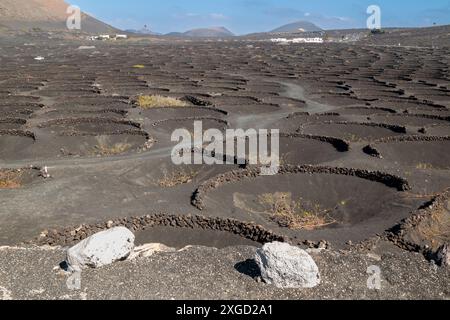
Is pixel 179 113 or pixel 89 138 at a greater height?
pixel 179 113

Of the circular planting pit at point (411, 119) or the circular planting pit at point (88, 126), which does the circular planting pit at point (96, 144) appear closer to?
the circular planting pit at point (88, 126)

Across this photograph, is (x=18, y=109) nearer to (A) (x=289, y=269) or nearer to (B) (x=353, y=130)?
(B) (x=353, y=130)

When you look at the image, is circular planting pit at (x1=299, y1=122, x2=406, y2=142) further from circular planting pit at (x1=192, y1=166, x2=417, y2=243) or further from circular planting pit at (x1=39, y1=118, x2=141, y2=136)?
circular planting pit at (x1=39, y1=118, x2=141, y2=136)

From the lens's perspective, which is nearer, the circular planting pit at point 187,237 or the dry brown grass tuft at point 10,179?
the circular planting pit at point 187,237

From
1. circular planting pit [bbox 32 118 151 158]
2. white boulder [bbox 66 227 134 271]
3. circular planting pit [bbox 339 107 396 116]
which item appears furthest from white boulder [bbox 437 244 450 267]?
circular planting pit [bbox 339 107 396 116]

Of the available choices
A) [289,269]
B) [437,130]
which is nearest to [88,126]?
[437,130]

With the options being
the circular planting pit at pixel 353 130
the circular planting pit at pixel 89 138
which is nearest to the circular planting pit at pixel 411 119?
the circular planting pit at pixel 353 130

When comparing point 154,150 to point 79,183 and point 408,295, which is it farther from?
point 408,295
